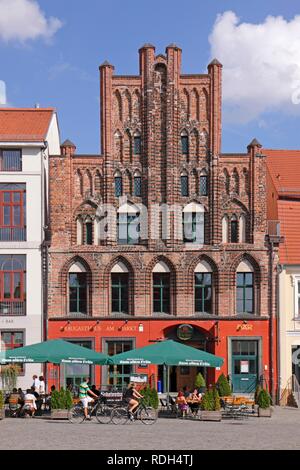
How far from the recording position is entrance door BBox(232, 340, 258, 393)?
1780 inches

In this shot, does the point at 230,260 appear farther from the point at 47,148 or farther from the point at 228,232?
the point at 47,148

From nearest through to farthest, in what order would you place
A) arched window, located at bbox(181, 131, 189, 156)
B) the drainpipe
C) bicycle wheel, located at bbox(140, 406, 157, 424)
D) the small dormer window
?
bicycle wheel, located at bbox(140, 406, 157, 424)
the drainpipe
the small dormer window
arched window, located at bbox(181, 131, 189, 156)

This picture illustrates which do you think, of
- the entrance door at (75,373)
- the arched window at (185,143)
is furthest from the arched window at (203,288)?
the entrance door at (75,373)

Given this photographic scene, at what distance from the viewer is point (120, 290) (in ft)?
151

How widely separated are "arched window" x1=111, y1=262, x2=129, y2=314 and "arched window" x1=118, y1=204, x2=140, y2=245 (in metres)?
1.24

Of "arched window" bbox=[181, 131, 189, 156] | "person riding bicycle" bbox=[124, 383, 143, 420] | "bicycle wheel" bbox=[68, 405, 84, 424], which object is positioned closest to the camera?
"person riding bicycle" bbox=[124, 383, 143, 420]

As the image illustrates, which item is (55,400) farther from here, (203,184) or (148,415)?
(203,184)

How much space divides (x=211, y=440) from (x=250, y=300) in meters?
20.5

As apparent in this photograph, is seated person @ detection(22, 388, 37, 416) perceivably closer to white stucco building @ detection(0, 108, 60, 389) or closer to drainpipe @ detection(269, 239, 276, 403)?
white stucco building @ detection(0, 108, 60, 389)

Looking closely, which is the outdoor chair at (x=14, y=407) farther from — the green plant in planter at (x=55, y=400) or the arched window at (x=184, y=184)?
the arched window at (x=184, y=184)

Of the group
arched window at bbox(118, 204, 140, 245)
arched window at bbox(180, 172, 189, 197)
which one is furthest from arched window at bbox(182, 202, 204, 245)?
arched window at bbox(118, 204, 140, 245)

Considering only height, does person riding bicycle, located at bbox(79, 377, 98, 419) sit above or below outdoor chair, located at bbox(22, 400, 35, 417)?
above

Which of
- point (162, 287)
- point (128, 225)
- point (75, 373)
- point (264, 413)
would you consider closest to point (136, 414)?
point (264, 413)

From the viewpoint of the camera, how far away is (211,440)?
25953 mm
